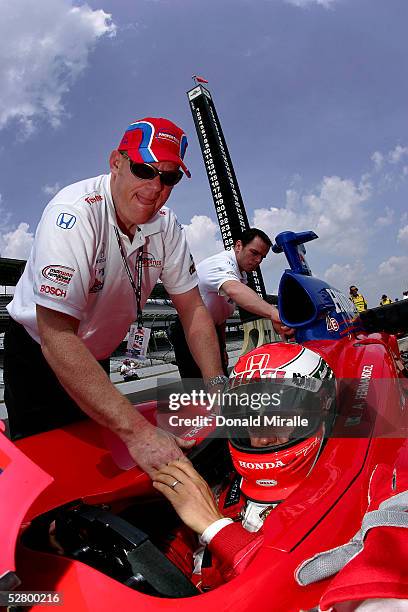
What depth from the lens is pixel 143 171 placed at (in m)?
1.69

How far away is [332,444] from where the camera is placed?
147 cm

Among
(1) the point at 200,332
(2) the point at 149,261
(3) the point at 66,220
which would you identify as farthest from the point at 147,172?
(1) the point at 200,332

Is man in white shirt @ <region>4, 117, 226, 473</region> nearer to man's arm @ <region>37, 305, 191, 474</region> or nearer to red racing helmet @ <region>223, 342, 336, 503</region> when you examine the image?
man's arm @ <region>37, 305, 191, 474</region>

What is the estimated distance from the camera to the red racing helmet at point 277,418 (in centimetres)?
141

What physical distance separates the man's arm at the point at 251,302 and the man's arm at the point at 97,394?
1.57 m

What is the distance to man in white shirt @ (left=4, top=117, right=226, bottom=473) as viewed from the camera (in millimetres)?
1448

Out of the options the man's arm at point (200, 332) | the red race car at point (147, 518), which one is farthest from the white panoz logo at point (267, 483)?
the man's arm at point (200, 332)

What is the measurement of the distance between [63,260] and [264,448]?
90cm

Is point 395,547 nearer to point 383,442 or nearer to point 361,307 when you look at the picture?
point 383,442

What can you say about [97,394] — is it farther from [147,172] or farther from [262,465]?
[147,172]

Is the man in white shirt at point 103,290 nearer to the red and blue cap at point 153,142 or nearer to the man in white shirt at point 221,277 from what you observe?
the red and blue cap at point 153,142

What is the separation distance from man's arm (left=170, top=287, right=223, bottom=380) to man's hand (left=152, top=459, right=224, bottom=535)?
31.0 inches

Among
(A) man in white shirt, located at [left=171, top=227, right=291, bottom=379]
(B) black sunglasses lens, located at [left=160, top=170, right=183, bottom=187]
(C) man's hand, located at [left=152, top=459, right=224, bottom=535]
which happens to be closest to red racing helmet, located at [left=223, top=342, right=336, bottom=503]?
(C) man's hand, located at [left=152, top=459, right=224, bottom=535]

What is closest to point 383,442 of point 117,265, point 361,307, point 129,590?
point 129,590
